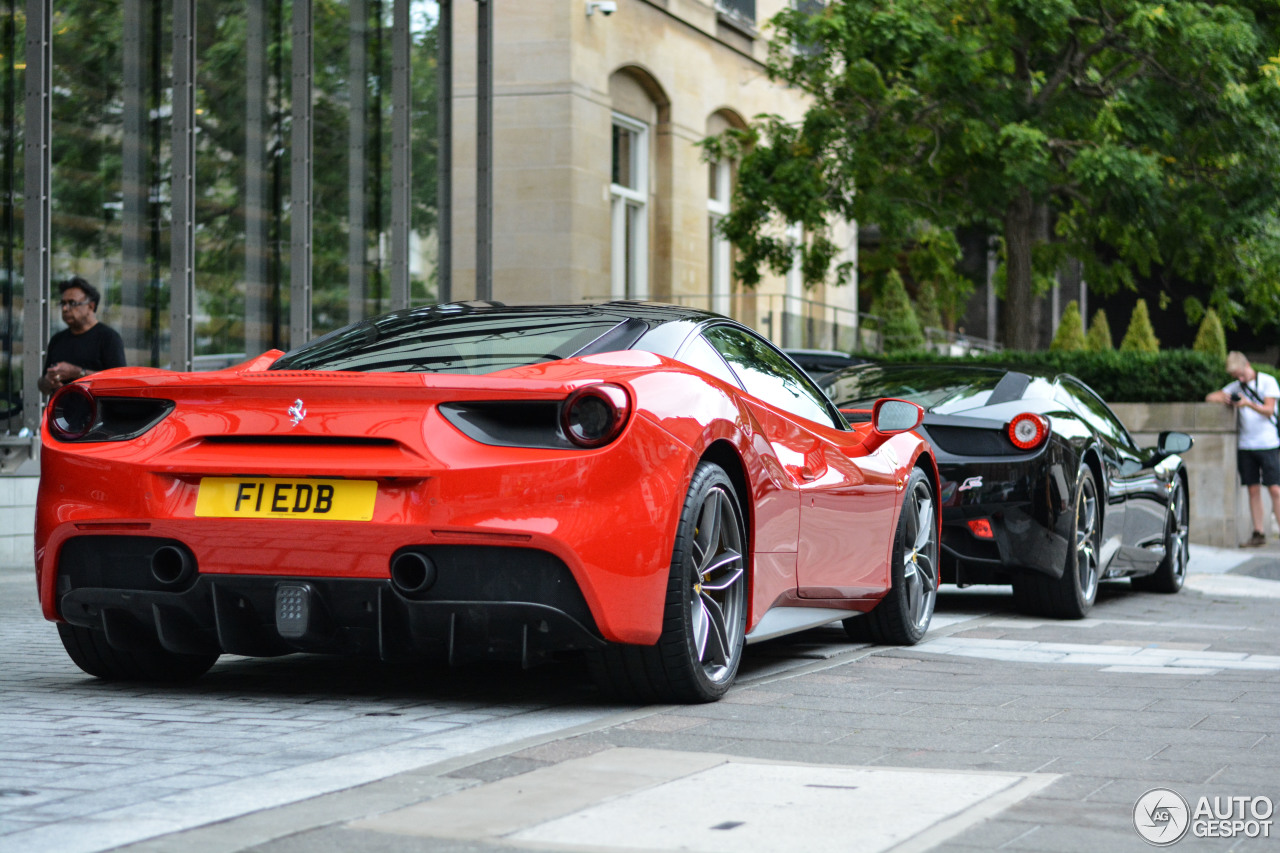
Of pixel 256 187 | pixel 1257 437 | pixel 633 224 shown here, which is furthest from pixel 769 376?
pixel 633 224

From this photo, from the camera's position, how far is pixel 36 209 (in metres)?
12.1

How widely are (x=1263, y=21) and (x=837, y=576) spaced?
50.7 feet

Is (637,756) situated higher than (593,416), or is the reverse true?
(593,416)

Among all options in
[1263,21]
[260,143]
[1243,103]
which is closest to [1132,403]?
[1243,103]

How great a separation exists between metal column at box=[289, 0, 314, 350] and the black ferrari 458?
7.29 m

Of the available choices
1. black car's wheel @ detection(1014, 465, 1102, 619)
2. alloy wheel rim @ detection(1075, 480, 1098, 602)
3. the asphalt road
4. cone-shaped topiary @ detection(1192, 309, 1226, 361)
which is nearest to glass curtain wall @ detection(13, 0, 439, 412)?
the asphalt road

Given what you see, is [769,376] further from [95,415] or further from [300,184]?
[300,184]

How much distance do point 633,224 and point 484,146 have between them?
6.28 meters

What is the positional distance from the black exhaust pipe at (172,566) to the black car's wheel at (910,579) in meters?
3.06

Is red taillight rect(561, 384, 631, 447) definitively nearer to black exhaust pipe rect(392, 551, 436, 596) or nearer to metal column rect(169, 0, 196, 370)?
black exhaust pipe rect(392, 551, 436, 596)

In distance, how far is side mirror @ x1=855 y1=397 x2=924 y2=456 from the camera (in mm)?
6891

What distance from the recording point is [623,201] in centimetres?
2381

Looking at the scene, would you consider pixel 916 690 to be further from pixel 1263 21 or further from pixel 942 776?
pixel 1263 21

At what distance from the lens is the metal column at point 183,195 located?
13.8 metres
